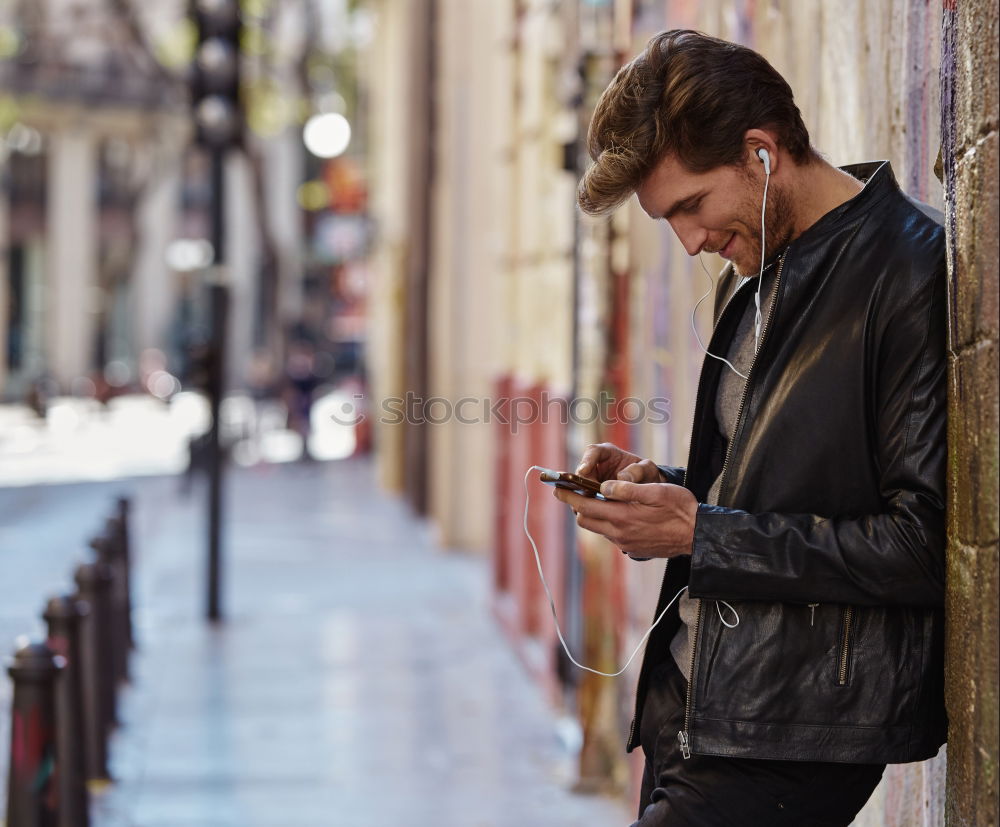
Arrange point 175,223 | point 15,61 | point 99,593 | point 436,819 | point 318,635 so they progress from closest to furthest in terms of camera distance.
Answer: point 436,819
point 99,593
point 318,635
point 15,61
point 175,223

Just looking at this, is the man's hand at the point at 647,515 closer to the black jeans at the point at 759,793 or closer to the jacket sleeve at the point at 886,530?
the jacket sleeve at the point at 886,530

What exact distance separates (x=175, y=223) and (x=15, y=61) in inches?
308

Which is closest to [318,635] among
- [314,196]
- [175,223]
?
[314,196]

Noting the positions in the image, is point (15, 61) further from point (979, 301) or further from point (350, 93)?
point (979, 301)

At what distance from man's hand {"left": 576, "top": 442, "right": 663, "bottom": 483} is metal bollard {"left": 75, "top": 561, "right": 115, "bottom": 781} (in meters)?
3.70

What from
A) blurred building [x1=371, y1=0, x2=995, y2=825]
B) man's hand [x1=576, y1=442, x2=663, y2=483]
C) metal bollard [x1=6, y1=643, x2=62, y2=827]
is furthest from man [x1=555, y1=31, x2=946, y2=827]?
metal bollard [x1=6, y1=643, x2=62, y2=827]

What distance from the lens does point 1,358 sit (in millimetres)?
43000

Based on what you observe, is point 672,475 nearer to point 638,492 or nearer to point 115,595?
point 638,492

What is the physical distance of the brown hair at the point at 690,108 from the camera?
2412 millimetres

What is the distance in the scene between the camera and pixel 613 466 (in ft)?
9.20

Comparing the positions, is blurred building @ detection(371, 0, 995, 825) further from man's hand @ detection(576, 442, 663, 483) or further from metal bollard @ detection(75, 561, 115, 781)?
metal bollard @ detection(75, 561, 115, 781)

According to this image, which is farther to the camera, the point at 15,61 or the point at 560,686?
the point at 15,61

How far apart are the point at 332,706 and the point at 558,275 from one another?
2.66m

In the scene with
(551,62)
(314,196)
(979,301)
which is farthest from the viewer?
(314,196)
